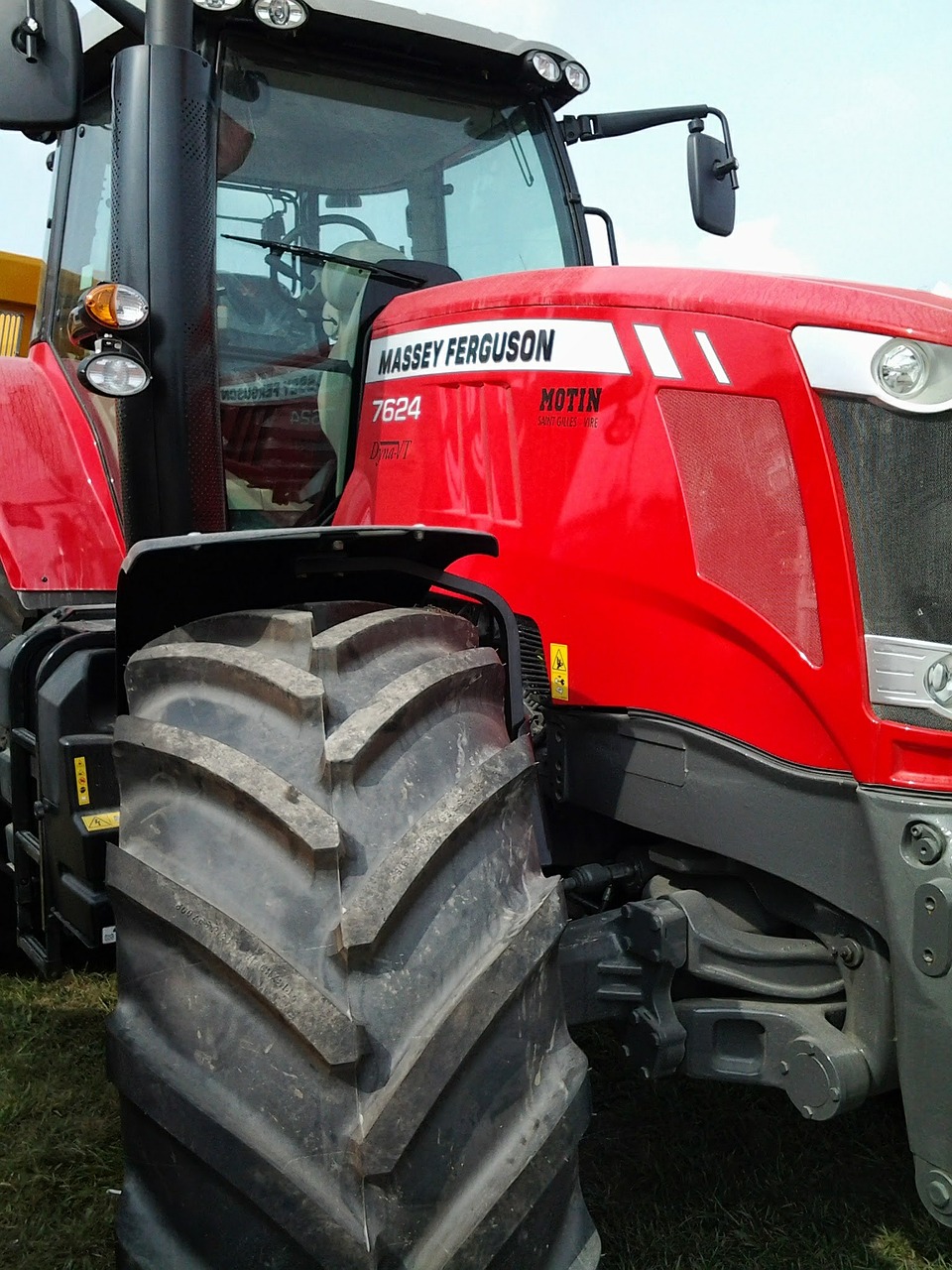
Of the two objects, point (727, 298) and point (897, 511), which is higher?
point (727, 298)

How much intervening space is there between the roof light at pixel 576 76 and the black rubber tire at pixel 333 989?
6.16 feet

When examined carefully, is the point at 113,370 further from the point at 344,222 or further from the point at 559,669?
the point at 559,669

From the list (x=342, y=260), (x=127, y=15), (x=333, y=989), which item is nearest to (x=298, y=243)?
(x=342, y=260)

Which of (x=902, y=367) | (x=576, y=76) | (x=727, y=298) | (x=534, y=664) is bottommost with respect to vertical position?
(x=534, y=664)

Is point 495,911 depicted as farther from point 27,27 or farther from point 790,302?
point 27,27

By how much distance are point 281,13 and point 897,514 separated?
1.71 metres

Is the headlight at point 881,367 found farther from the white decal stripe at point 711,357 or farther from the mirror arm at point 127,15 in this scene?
the mirror arm at point 127,15

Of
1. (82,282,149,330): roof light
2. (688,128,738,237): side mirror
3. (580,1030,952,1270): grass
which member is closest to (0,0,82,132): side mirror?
(82,282,149,330): roof light

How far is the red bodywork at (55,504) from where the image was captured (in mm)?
2801

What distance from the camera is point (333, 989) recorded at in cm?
139

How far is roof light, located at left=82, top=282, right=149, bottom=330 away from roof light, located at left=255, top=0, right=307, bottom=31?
78 centimetres

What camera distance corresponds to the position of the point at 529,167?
3039 millimetres

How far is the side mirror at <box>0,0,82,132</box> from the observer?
2.01 meters

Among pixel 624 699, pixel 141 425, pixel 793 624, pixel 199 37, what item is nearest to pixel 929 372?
pixel 793 624
